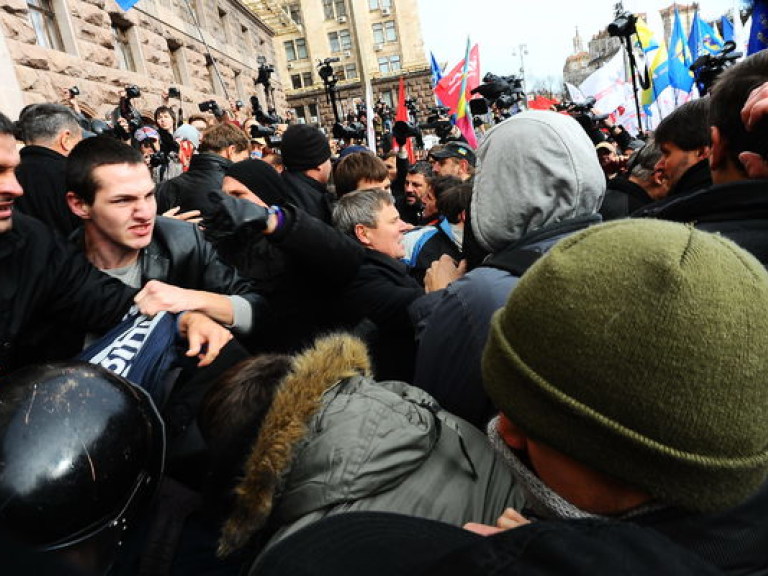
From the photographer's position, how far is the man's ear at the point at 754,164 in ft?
4.42

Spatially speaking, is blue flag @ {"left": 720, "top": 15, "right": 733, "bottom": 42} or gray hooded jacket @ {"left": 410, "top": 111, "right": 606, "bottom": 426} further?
blue flag @ {"left": 720, "top": 15, "right": 733, "bottom": 42}

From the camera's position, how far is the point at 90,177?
6.34 feet

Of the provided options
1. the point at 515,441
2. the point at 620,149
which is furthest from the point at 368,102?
the point at 515,441

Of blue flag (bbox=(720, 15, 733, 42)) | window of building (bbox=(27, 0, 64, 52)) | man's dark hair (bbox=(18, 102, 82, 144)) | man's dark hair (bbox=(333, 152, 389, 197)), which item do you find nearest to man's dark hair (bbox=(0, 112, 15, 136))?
man's dark hair (bbox=(18, 102, 82, 144))

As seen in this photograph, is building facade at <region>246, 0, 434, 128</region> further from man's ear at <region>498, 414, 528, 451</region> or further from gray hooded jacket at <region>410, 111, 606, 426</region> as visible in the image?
man's ear at <region>498, 414, 528, 451</region>

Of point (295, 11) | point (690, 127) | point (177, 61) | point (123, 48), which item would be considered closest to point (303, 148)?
point (690, 127)

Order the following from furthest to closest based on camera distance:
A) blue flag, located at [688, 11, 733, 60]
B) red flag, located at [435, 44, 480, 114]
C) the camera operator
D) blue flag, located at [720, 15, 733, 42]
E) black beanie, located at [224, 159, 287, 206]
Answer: blue flag, located at [720, 15, 733, 42] < blue flag, located at [688, 11, 733, 60] < red flag, located at [435, 44, 480, 114] < the camera operator < black beanie, located at [224, 159, 287, 206]

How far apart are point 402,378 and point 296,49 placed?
5364 centimetres

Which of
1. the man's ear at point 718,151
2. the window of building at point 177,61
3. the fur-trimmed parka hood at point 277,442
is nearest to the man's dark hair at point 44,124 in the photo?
the fur-trimmed parka hood at point 277,442

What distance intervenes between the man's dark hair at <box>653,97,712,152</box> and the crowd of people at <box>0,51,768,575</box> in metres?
0.02

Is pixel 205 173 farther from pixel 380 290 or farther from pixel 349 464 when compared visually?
pixel 349 464

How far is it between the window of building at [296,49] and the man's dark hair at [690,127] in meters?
52.4

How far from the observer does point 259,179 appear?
10.9ft

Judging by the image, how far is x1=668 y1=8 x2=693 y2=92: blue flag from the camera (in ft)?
27.5
